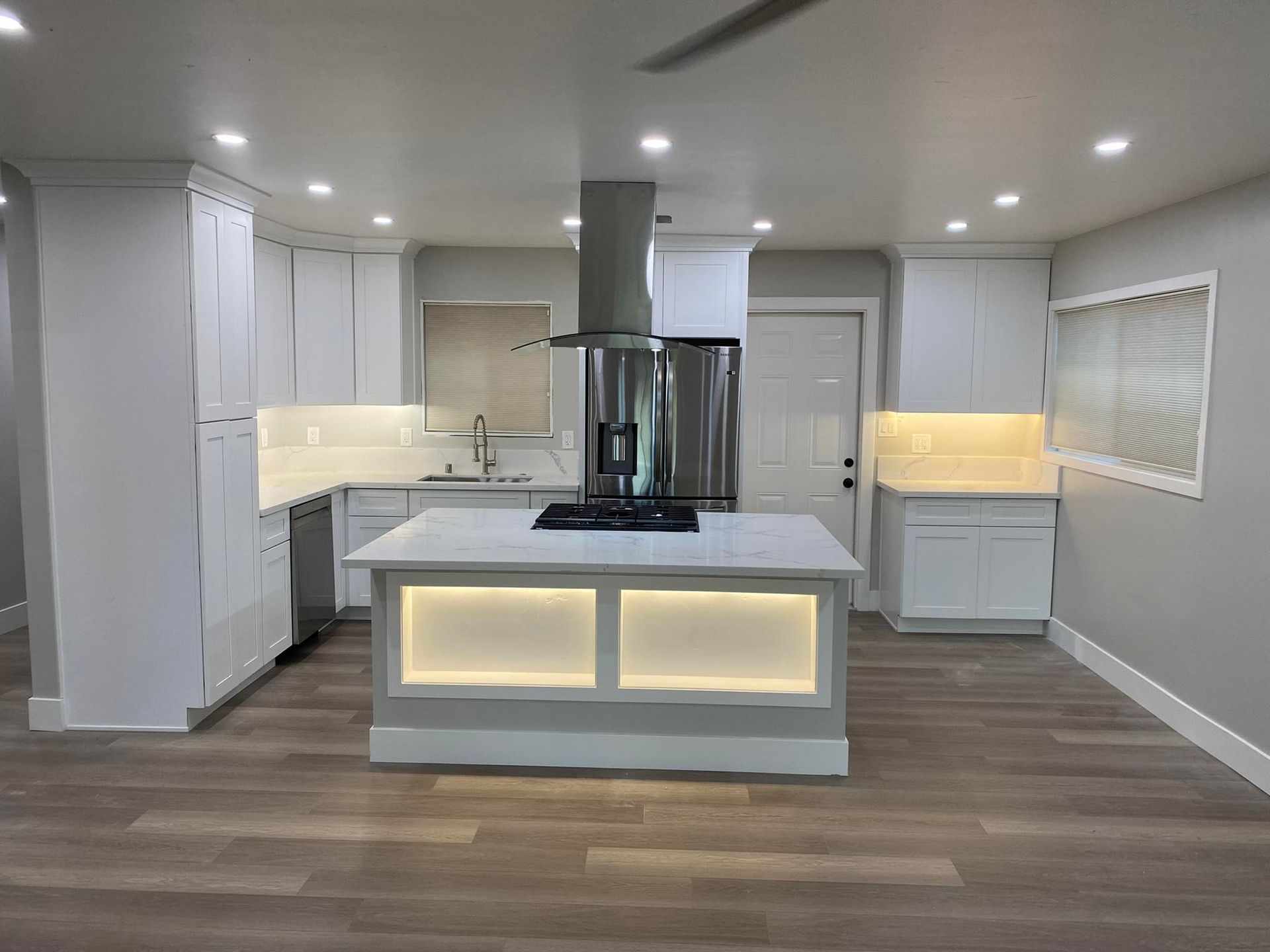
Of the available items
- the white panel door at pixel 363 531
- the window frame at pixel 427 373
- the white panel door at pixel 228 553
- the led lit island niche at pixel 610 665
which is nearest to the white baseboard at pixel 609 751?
the led lit island niche at pixel 610 665

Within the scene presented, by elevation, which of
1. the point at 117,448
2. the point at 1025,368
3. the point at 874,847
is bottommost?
the point at 874,847

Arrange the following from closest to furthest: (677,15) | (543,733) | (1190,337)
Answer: (677,15) → (543,733) → (1190,337)

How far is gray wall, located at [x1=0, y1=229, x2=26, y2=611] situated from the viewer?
201 inches

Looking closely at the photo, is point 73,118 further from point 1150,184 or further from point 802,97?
point 1150,184

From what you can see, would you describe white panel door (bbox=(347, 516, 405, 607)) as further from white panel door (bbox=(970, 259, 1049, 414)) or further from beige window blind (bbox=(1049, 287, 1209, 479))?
beige window blind (bbox=(1049, 287, 1209, 479))

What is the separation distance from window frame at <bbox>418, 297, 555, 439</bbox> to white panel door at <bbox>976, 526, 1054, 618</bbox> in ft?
9.39

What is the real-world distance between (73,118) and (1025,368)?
16.5ft

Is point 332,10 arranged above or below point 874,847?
above

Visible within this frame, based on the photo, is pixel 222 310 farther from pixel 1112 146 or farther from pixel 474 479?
pixel 1112 146

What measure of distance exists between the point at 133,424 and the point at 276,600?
1215 millimetres

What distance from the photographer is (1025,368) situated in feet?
17.8

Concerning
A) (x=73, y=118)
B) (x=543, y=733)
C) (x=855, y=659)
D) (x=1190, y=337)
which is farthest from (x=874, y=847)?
Answer: (x=73, y=118)

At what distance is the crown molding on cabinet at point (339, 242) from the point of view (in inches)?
200

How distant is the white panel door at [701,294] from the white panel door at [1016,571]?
2.01 metres
